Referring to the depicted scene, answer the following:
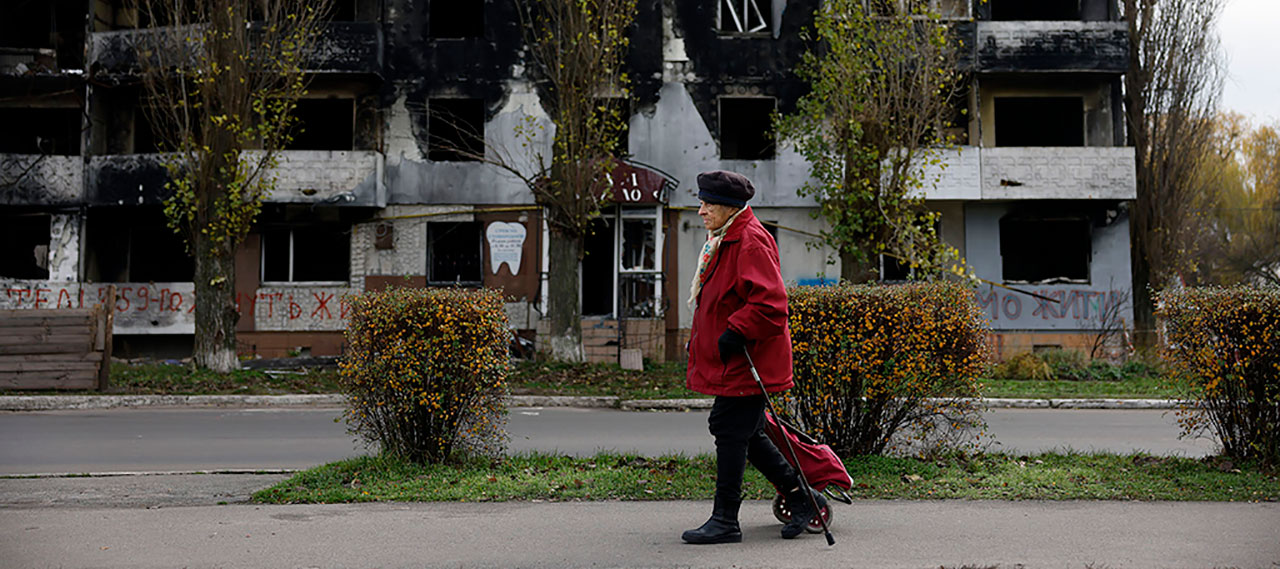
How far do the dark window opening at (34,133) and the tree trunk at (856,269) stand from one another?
1859 cm

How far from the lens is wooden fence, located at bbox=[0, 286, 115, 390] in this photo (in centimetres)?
1562

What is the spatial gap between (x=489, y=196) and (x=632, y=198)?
347 centimetres

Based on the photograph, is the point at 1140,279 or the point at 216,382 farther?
the point at 1140,279

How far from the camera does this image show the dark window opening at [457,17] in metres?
Answer: 25.6

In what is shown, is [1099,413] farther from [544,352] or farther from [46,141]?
[46,141]

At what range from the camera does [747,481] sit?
7.08 m

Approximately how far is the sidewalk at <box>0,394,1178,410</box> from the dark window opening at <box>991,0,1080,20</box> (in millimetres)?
13707

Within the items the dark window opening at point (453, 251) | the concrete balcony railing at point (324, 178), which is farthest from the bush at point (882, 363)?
the dark window opening at point (453, 251)

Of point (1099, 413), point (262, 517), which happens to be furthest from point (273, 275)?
point (262, 517)

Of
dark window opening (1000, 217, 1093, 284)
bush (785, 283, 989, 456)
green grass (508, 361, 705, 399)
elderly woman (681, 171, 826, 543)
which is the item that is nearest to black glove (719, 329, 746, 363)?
elderly woman (681, 171, 826, 543)

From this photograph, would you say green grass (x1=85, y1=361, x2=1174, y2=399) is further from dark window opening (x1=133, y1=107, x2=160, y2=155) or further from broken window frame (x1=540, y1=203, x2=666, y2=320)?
dark window opening (x1=133, y1=107, x2=160, y2=155)

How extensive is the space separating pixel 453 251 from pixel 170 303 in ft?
20.9

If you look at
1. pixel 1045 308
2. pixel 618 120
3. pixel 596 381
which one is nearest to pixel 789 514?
pixel 596 381

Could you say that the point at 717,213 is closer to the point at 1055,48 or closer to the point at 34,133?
the point at 1055,48
